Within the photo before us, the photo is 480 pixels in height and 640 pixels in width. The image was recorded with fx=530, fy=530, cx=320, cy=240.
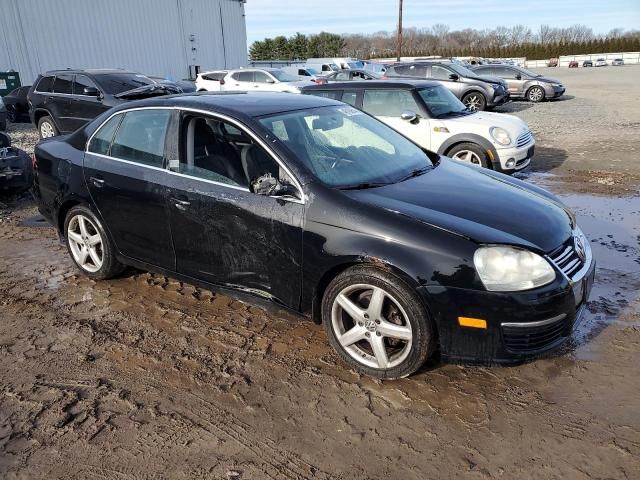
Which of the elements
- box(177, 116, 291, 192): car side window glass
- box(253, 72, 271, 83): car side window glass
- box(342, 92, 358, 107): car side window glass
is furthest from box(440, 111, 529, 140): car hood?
box(253, 72, 271, 83): car side window glass

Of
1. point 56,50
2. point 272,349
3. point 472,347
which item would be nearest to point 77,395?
point 272,349

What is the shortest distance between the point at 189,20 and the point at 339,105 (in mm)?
31766

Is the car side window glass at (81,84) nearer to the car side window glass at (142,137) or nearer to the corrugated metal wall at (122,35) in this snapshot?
the car side window glass at (142,137)

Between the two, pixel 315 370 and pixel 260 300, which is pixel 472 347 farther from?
pixel 260 300

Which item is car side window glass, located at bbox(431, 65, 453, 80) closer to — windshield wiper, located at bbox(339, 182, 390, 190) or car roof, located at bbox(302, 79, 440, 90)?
car roof, located at bbox(302, 79, 440, 90)

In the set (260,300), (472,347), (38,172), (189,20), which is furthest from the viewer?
(189,20)

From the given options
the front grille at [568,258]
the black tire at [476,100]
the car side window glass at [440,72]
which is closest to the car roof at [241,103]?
the front grille at [568,258]

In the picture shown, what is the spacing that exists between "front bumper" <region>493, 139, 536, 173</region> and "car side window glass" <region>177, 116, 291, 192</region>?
5183 mm

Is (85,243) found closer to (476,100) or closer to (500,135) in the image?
(500,135)

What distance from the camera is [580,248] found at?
11.2ft

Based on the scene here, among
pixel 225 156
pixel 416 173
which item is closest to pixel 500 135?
pixel 416 173

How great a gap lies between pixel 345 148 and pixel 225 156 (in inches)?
34.6

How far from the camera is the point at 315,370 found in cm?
340

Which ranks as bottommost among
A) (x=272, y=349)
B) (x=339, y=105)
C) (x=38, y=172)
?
(x=272, y=349)
